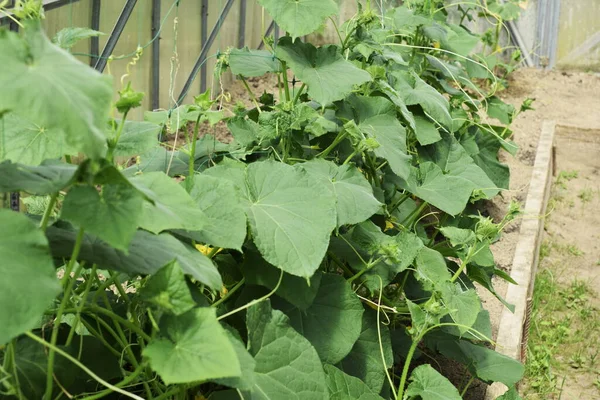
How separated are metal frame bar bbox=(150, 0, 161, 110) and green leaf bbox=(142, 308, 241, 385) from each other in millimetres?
4203

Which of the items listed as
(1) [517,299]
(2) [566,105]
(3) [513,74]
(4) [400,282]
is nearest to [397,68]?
(4) [400,282]

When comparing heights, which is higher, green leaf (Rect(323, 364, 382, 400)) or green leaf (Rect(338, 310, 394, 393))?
green leaf (Rect(323, 364, 382, 400))

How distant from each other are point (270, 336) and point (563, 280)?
2.98m

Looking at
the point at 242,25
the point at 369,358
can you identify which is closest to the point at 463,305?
the point at 369,358

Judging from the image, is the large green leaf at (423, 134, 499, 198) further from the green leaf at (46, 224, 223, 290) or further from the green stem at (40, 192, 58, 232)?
the green stem at (40, 192, 58, 232)

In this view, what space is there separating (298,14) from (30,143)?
817 mm

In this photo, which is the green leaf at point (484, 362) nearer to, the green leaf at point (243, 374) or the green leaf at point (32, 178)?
the green leaf at point (243, 374)

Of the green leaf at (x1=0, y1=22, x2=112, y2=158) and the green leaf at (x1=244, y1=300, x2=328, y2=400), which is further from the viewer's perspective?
the green leaf at (x1=244, y1=300, x2=328, y2=400)

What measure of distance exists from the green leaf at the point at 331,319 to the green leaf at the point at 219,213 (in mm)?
455

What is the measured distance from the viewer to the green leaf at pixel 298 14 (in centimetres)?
209

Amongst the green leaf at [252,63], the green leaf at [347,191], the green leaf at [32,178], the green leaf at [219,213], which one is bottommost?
the green leaf at [347,191]

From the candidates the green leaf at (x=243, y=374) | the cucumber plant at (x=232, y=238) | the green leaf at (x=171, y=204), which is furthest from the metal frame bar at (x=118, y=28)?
the green leaf at (x=243, y=374)

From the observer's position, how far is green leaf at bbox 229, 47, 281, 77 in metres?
2.41

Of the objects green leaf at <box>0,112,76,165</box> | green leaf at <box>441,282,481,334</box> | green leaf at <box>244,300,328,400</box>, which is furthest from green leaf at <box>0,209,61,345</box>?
green leaf at <box>441,282,481,334</box>
